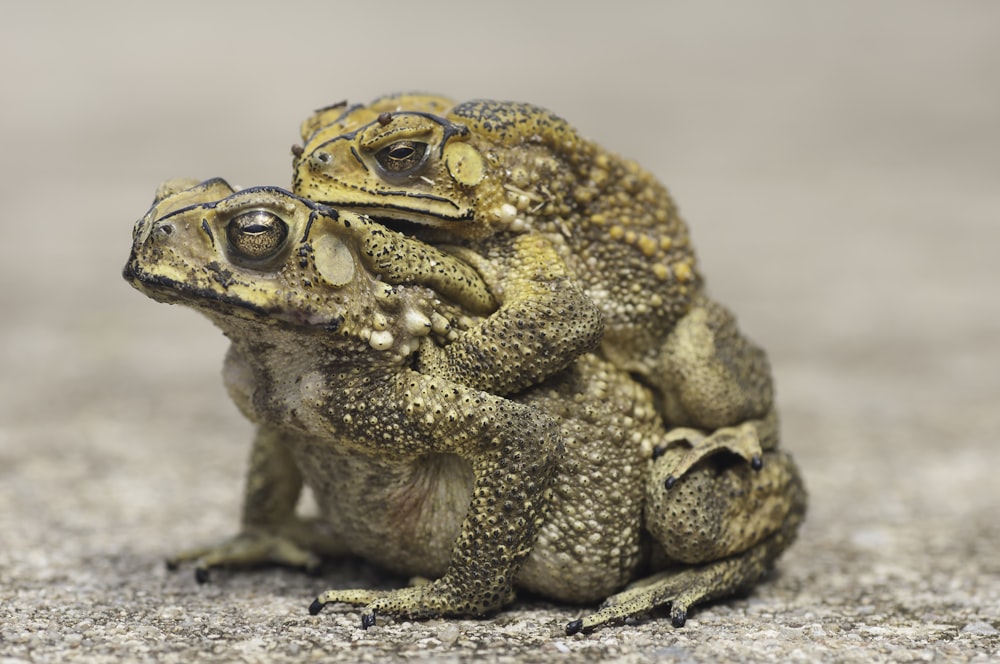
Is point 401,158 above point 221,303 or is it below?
above

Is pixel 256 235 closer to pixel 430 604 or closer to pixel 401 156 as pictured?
pixel 401 156

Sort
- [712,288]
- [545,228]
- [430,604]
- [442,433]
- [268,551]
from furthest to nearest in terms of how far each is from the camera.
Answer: [712,288] < [268,551] < [545,228] < [430,604] < [442,433]

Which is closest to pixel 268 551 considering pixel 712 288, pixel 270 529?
pixel 270 529

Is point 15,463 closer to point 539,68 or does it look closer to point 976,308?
point 976,308

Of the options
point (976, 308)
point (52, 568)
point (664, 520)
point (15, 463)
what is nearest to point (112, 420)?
point (15, 463)

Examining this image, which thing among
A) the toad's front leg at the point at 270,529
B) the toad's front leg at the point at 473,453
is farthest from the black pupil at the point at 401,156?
the toad's front leg at the point at 270,529

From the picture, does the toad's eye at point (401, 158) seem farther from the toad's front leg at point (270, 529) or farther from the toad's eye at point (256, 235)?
the toad's front leg at point (270, 529)
